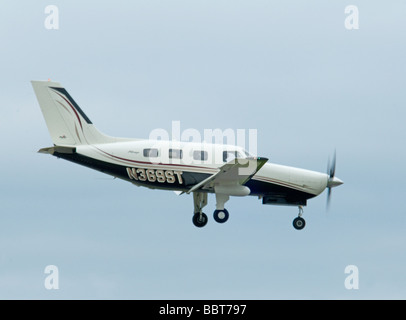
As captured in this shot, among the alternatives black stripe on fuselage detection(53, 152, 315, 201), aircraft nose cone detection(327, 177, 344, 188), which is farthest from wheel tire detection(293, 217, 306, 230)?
black stripe on fuselage detection(53, 152, 315, 201)

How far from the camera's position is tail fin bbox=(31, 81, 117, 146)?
215 feet

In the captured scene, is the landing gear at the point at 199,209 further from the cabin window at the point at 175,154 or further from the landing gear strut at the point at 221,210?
the cabin window at the point at 175,154

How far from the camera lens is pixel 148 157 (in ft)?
213

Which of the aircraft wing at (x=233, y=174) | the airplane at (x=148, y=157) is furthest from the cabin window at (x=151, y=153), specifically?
the aircraft wing at (x=233, y=174)

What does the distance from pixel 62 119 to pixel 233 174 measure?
32.2ft

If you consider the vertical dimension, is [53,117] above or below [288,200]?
above

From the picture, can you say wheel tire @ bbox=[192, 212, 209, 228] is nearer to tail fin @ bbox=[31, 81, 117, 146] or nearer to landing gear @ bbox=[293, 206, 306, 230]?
landing gear @ bbox=[293, 206, 306, 230]

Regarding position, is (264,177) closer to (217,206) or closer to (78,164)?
(217,206)

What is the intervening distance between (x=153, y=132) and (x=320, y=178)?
10043mm

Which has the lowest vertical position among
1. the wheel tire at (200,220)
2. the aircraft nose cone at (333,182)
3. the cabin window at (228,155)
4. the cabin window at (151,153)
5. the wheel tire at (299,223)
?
the wheel tire at (299,223)

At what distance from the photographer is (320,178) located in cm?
6831

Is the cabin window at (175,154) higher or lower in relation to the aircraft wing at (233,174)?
higher

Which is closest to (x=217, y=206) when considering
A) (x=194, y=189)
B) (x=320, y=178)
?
(x=194, y=189)

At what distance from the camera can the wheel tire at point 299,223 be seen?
6819 cm
